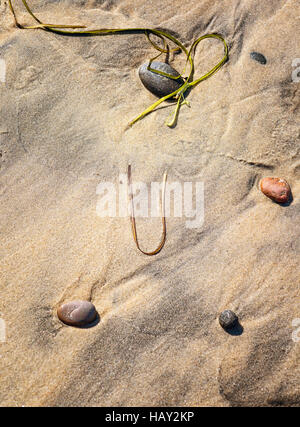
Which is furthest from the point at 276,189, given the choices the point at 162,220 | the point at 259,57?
the point at 259,57

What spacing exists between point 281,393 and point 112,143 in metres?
1.75

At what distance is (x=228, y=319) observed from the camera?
1949 mm

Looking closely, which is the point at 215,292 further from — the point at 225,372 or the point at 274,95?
the point at 274,95

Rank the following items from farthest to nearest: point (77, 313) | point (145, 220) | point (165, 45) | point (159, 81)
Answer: point (165, 45)
point (159, 81)
point (145, 220)
point (77, 313)

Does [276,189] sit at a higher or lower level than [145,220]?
higher

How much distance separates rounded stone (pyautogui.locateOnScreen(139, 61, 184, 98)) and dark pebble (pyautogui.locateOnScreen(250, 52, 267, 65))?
0.53m

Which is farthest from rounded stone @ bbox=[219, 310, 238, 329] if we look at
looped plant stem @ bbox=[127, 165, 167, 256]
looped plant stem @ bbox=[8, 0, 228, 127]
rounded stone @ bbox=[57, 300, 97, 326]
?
looped plant stem @ bbox=[8, 0, 228, 127]

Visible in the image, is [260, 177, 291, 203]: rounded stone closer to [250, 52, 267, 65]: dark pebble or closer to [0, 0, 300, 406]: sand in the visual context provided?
[0, 0, 300, 406]: sand

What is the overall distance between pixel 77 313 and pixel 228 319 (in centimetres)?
82

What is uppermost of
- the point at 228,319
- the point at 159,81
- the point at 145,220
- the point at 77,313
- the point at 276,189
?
the point at 159,81

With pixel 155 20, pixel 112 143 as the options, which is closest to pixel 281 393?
pixel 112 143

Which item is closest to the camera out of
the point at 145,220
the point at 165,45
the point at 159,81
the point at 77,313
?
the point at 77,313

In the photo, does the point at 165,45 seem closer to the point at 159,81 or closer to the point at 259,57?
the point at 159,81

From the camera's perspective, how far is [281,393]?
6.29ft
